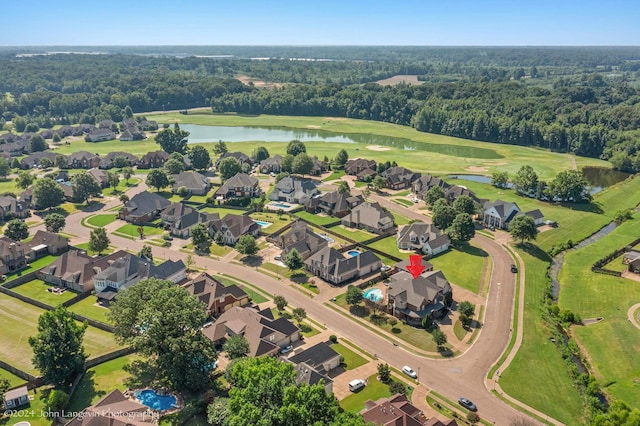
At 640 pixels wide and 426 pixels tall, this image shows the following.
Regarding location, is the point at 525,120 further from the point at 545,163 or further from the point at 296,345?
the point at 296,345

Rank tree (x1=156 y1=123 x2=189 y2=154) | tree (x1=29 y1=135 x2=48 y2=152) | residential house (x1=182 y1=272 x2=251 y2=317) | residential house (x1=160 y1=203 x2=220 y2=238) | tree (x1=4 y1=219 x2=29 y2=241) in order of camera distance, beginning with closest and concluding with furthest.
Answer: residential house (x1=182 y1=272 x2=251 y2=317), tree (x1=4 y1=219 x2=29 y2=241), residential house (x1=160 y1=203 x2=220 y2=238), tree (x1=156 y1=123 x2=189 y2=154), tree (x1=29 y1=135 x2=48 y2=152)

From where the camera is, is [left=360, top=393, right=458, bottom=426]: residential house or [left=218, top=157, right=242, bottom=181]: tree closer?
[left=360, top=393, right=458, bottom=426]: residential house

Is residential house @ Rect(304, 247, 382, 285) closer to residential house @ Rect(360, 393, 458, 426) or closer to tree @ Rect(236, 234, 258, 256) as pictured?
tree @ Rect(236, 234, 258, 256)

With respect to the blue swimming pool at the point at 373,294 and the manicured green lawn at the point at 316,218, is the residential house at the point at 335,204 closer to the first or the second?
the manicured green lawn at the point at 316,218

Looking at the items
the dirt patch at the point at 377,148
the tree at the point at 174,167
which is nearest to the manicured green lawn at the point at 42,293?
the tree at the point at 174,167

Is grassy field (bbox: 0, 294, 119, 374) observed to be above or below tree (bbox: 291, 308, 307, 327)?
below

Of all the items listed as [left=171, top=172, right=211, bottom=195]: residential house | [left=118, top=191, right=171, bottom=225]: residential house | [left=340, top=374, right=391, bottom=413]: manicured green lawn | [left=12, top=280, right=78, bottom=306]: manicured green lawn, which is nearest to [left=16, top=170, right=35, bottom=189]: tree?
[left=118, top=191, right=171, bottom=225]: residential house
